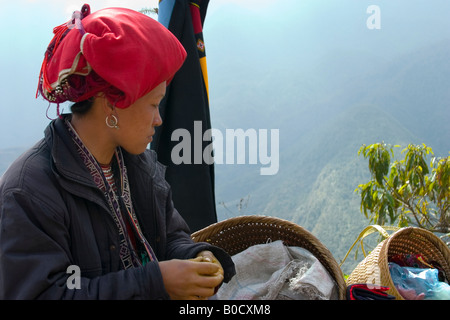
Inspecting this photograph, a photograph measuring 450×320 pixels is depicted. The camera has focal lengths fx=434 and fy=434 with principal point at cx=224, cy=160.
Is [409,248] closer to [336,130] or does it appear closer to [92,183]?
[92,183]

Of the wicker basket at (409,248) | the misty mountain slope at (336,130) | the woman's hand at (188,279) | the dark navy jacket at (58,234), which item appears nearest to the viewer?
the dark navy jacket at (58,234)

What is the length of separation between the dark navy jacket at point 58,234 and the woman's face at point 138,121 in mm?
144

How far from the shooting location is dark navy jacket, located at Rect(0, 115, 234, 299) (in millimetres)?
1009

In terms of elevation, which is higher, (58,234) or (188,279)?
→ (58,234)

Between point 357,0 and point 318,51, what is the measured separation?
1.01m

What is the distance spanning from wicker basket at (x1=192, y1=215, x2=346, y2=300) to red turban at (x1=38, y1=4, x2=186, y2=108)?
0.85 m

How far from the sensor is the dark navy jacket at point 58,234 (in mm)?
1009

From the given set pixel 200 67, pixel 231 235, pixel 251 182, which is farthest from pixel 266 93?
pixel 231 235

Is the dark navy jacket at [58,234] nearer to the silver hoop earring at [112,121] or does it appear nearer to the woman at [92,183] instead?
the woman at [92,183]

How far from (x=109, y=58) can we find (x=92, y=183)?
337mm

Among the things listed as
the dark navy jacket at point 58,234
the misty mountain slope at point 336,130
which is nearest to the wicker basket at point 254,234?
the dark navy jacket at point 58,234

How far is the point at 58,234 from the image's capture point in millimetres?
1076

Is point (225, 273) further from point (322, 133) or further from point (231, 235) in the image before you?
point (322, 133)

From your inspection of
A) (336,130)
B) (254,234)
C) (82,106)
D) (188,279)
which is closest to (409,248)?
(254,234)
